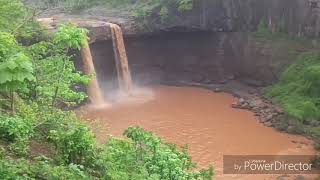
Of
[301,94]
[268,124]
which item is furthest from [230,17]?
[268,124]

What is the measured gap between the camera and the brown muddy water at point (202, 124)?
18.1m

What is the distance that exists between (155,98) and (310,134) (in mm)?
9264

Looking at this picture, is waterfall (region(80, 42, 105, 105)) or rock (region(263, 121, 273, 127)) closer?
Result: rock (region(263, 121, 273, 127))

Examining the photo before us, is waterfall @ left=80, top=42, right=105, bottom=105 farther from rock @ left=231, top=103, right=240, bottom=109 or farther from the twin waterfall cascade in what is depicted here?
rock @ left=231, top=103, right=240, bottom=109

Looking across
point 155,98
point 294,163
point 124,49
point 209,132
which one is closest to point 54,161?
point 294,163

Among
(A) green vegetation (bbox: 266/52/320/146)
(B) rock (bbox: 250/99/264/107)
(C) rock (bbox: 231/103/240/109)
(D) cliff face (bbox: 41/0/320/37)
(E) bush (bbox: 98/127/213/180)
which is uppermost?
(D) cliff face (bbox: 41/0/320/37)

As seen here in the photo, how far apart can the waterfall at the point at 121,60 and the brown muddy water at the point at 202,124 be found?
1.61 meters

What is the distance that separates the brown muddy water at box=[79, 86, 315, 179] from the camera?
18.1m

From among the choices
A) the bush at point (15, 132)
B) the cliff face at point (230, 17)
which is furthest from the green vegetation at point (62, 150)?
the cliff face at point (230, 17)

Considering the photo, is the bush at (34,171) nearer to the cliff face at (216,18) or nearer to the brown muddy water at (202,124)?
the brown muddy water at (202,124)

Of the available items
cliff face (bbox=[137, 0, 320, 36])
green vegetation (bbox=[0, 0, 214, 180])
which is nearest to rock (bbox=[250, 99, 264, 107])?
cliff face (bbox=[137, 0, 320, 36])

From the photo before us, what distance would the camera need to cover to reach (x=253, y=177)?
15477 mm

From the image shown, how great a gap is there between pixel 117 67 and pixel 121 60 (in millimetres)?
467

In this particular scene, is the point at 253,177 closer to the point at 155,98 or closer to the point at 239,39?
the point at 155,98
